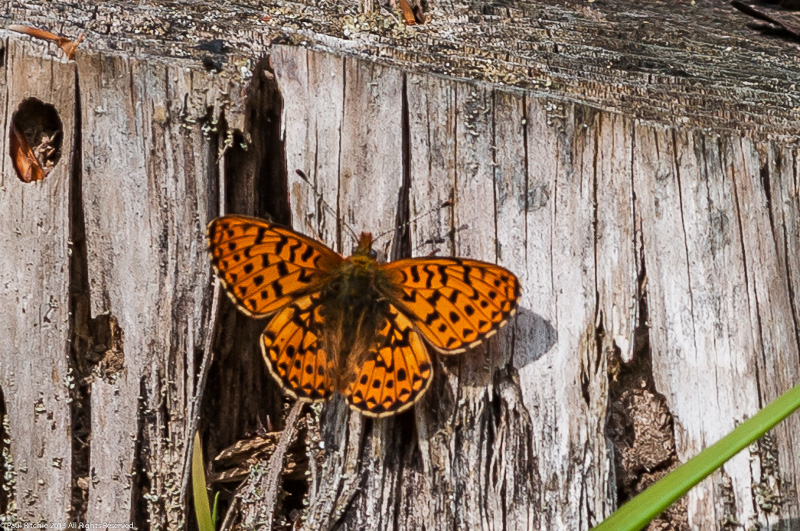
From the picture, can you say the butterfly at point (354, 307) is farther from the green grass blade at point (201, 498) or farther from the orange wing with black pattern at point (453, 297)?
the green grass blade at point (201, 498)

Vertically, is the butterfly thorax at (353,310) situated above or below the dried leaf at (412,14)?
below

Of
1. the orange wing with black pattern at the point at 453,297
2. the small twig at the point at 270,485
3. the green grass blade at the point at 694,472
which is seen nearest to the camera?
the green grass blade at the point at 694,472

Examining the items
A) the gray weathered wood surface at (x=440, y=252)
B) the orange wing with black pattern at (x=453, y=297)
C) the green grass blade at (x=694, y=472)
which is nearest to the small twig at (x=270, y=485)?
the gray weathered wood surface at (x=440, y=252)

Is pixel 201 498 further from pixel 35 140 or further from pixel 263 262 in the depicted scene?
pixel 35 140

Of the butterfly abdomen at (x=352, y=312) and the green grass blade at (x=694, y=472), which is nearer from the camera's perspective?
the green grass blade at (x=694, y=472)

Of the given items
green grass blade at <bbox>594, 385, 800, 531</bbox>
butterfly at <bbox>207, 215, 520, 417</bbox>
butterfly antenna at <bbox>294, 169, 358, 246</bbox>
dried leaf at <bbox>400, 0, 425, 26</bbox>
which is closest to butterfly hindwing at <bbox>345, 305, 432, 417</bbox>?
butterfly at <bbox>207, 215, 520, 417</bbox>

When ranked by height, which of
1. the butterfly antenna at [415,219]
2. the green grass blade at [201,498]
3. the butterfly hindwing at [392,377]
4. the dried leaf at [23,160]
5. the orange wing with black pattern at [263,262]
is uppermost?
the dried leaf at [23,160]

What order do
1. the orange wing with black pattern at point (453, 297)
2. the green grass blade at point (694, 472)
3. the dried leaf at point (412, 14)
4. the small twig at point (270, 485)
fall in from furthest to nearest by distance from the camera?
1. the dried leaf at point (412, 14)
2. the small twig at point (270, 485)
3. the orange wing with black pattern at point (453, 297)
4. the green grass blade at point (694, 472)
